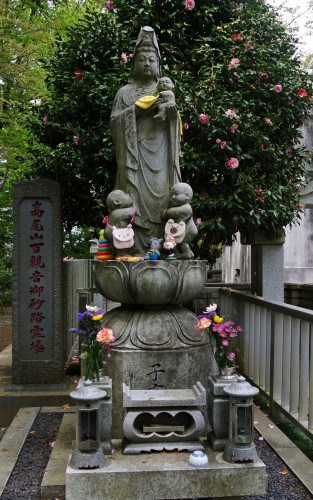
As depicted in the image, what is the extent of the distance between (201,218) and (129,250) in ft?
9.46

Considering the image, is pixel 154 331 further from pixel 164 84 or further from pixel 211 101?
pixel 211 101

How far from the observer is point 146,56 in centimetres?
520

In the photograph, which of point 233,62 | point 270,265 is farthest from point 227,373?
point 233,62

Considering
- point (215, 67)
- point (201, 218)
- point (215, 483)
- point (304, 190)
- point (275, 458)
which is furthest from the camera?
point (304, 190)

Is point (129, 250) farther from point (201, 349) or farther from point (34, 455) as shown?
point (34, 455)

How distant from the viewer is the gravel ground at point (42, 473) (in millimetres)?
3699

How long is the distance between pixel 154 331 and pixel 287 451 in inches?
63.8

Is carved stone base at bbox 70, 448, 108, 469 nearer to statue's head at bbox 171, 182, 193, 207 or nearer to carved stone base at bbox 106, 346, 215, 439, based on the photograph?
carved stone base at bbox 106, 346, 215, 439

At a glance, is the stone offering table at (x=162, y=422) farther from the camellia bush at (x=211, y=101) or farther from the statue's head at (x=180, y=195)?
the camellia bush at (x=211, y=101)

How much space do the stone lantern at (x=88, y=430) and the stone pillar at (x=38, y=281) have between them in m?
3.03

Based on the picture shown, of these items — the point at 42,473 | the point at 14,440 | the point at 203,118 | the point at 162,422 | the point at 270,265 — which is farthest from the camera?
the point at 270,265

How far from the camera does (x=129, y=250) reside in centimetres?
486

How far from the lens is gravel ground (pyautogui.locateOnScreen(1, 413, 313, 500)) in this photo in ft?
12.1

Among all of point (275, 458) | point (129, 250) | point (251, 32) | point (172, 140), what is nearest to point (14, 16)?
point (251, 32)
